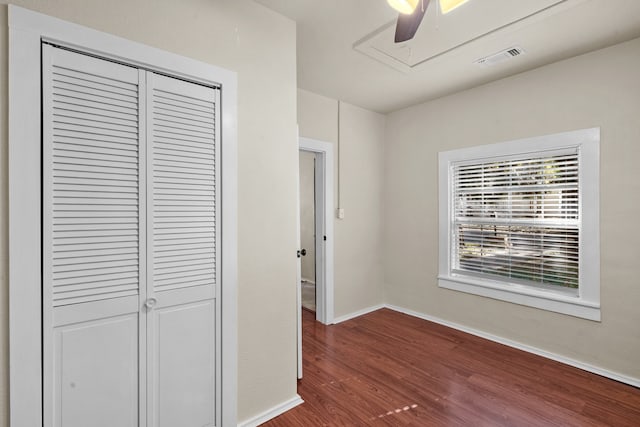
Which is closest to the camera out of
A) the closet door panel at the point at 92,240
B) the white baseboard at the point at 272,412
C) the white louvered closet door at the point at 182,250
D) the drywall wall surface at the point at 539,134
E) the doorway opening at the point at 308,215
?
the closet door panel at the point at 92,240

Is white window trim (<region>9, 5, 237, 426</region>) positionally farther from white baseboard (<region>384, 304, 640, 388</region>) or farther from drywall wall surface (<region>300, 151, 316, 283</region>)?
white baseboard (<region>384, 304, 640, 388</region>)

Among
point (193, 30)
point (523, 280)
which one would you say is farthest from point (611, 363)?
point (193, 30)

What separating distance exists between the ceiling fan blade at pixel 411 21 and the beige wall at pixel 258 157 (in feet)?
3.04

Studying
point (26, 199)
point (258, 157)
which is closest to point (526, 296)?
point (258, 157)

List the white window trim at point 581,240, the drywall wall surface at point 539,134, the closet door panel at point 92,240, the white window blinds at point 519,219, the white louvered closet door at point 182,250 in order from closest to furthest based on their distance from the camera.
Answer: the closet door panel at point 92,240 → the white louvered closet door at point 182,250 → the drywall wall surface at point 539,134 → the white window trim at point 581,240 → the white window blinds at point 519,219

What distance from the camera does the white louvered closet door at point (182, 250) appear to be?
1609 millimetres

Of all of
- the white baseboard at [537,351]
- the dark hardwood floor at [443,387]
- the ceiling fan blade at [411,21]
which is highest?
the ceiling fan blade at [411,21]

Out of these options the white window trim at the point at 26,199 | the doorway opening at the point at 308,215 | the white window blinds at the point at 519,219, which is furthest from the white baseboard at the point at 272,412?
the white window blinds at the point at 519,219

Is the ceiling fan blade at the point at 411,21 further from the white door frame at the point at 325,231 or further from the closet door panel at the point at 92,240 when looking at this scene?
the white door frame at the point at 325,231

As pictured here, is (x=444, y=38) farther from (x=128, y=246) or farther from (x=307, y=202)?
(x=307, y=202)

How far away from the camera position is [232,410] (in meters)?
1.84

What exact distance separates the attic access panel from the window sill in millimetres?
2186

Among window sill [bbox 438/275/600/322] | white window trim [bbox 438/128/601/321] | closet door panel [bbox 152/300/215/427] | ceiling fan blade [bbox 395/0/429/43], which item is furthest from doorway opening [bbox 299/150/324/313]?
ceiling fan blade [bbox 395/0/429/43]

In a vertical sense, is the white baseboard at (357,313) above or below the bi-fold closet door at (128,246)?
below
